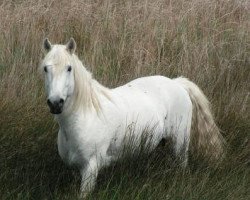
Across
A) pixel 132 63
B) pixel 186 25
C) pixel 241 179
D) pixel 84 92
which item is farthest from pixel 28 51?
pixel 241 179

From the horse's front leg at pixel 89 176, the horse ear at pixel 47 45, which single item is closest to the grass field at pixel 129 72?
the horse's front leg at pixel 89 176

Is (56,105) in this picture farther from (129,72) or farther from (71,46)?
(129,72)

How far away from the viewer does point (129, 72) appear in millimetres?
6055

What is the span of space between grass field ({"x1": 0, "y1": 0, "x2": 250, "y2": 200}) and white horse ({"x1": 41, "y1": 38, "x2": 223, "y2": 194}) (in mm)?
144

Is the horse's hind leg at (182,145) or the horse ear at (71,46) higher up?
the horse ear at (71,46)

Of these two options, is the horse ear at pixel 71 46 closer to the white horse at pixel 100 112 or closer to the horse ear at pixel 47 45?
the white horse at pixel 100 112

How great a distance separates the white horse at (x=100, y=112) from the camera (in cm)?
380

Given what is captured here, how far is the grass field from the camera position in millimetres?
4043

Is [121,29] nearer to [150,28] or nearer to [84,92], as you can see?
[150,28]

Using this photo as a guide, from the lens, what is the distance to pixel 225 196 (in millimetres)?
4023

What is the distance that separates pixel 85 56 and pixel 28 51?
0.60m

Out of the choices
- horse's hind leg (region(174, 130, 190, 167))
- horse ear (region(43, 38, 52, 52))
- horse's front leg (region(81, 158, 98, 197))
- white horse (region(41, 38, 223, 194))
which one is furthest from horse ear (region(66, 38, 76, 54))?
horse's hind leg (region(174, 130, 190, 167))

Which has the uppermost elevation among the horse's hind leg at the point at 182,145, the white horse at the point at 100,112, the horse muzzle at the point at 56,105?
the horse muzzle at the point at 56,105

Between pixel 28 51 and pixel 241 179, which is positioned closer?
pixel 241 179
